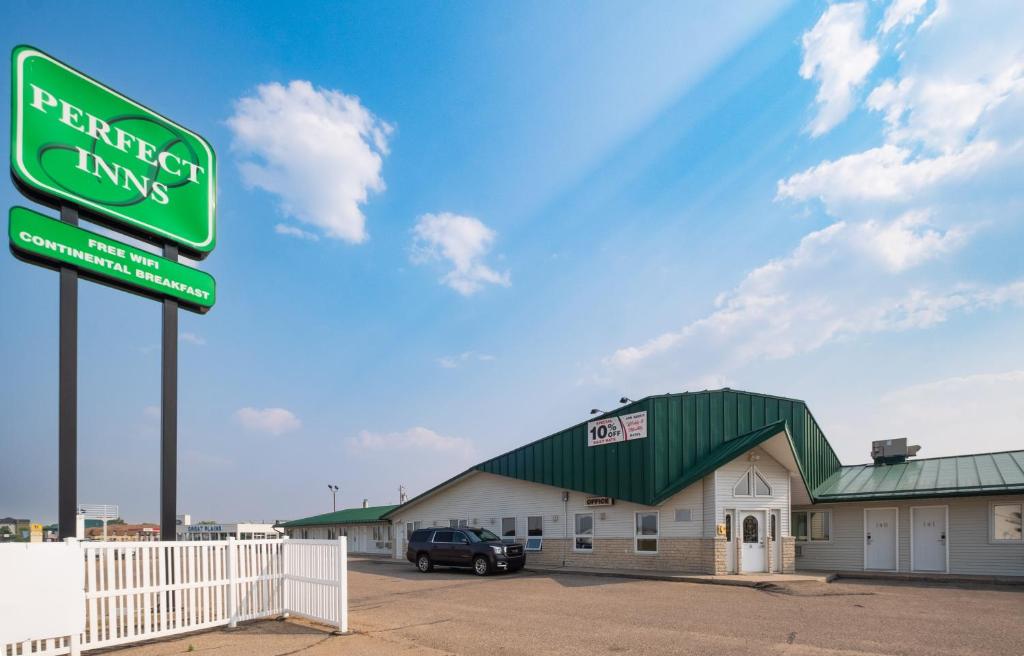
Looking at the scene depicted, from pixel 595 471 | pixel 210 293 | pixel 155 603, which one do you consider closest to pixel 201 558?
pixel 155 603

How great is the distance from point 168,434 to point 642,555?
15021mm

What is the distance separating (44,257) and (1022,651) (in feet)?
48.7

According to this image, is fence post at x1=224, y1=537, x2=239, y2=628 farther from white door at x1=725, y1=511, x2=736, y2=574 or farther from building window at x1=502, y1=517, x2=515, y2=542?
building window at x1=502, y1=517, x2=515, y2=542

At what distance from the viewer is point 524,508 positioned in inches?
1001

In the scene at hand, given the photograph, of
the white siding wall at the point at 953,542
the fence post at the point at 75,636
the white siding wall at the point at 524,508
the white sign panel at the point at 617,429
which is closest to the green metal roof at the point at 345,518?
the white siding wall at the point at 524,508

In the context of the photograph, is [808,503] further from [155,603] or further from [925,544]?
[155,603]

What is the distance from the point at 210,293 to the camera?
1218 cm

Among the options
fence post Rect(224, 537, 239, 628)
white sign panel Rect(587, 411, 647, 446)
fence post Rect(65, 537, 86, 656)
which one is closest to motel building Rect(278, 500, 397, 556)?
white sign panel Rect(587, 411, 647, 446)

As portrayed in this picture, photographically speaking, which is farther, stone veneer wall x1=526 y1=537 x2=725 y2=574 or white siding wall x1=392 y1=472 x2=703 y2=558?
white siding wall x1=392 y1=472 x2=703 y2=558

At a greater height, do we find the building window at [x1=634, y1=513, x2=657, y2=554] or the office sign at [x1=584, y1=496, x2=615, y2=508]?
the office sign at [x1=584, y1=496, x2=615, y2=508]

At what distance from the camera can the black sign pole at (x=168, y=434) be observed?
11.0 metres

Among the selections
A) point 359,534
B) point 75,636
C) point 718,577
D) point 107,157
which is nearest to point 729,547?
point 718,577

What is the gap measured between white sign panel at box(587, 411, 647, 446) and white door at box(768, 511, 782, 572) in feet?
15.3

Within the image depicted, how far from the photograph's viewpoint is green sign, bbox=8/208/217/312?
31.1ft
